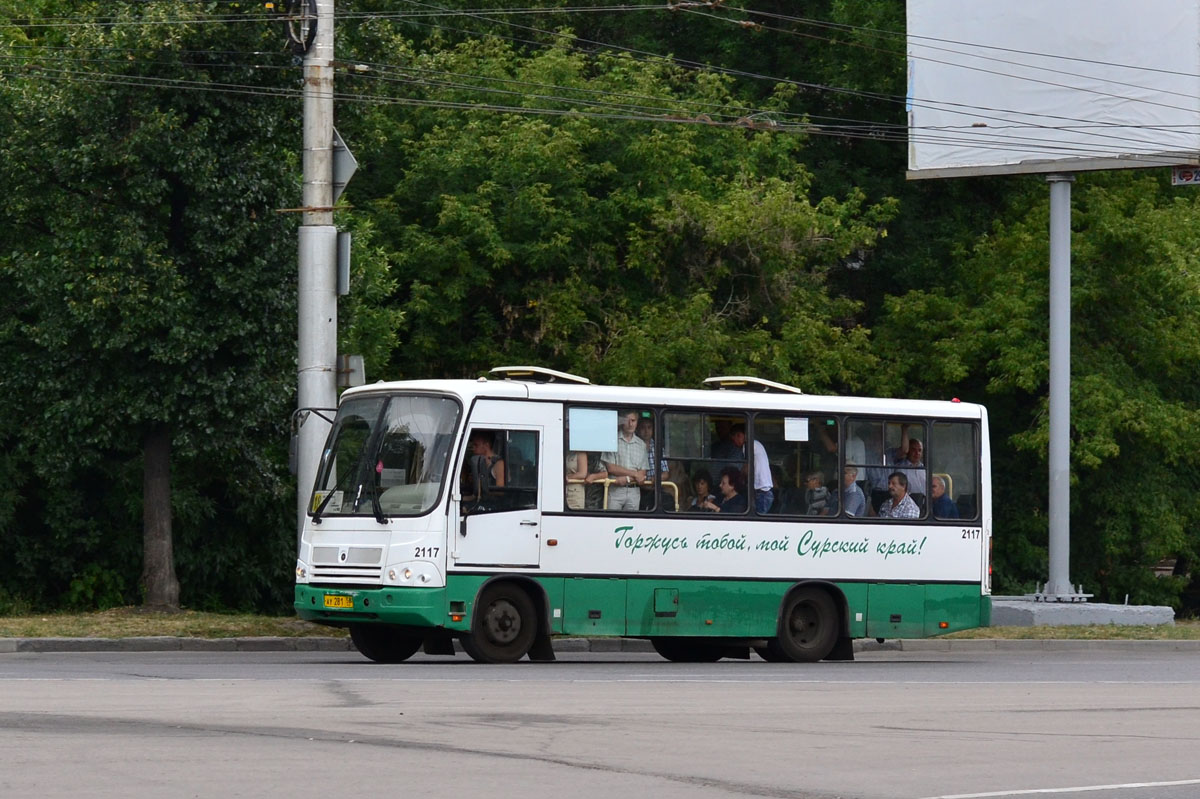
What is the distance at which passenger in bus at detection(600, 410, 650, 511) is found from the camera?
20.0 metres

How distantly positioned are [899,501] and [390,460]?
5.99 meters

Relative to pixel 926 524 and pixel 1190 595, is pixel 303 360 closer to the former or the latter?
pixel 926 524

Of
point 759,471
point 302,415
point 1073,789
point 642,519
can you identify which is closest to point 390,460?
point 302,415

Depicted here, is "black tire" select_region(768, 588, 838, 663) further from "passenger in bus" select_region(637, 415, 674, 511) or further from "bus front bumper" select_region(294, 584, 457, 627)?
"bus front bumper" select_region(294, 584, 457, 627)

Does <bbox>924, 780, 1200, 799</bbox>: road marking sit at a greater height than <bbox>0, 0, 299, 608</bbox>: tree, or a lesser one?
lesser

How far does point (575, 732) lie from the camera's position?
39.0 ft

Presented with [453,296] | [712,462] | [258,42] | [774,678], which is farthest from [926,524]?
[453,296]

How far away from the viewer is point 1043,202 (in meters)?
39.8

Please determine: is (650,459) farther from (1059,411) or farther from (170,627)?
(1059,411)

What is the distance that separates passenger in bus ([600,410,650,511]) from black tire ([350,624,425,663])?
2436 mm

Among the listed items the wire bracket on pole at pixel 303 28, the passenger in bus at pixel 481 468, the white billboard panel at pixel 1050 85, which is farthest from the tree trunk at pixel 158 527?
the white billboard panel at pixel 1050 85

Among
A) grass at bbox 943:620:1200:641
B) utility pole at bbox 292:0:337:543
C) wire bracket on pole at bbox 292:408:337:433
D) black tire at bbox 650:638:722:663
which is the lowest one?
grass at bbox 943:620:1200:641

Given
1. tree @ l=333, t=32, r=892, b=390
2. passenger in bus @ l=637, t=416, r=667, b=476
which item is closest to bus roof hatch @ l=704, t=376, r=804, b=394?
passenger in bus @ l=637, t=416, r=667, b=476

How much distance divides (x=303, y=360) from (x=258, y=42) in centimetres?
514
